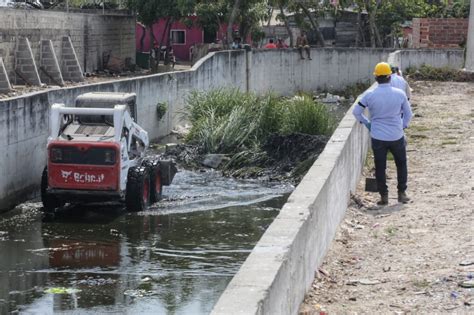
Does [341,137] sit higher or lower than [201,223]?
higher

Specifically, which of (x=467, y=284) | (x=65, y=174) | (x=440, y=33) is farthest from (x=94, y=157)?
(x=440, y=33)

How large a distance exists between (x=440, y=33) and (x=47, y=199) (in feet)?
100

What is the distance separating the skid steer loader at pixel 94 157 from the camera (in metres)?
17.9

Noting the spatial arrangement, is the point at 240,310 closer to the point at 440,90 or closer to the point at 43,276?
the point at 43,276

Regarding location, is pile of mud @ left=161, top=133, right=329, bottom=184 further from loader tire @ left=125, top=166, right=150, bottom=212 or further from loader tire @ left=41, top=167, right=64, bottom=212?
loader tire @ left=41, top=167, right=64, bottom=212

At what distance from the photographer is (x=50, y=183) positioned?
59.7 ft

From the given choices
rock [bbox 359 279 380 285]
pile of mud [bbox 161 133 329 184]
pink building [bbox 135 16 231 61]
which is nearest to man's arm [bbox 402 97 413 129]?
rock [bbox 359 279 380 285]

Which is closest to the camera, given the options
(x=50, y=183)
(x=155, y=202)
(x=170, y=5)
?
(x=50, y=183)

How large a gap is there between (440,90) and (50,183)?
16018 mm

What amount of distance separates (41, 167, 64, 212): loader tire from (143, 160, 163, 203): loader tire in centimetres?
199

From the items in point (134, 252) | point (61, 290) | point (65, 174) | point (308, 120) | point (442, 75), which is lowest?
point (134, 252)

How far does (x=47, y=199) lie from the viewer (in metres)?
18.6

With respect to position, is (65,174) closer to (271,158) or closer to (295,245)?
(271,158)

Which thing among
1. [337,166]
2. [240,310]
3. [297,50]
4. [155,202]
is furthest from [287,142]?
[297,50]
